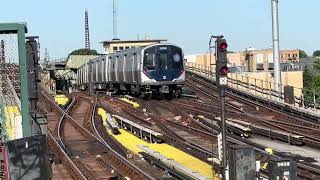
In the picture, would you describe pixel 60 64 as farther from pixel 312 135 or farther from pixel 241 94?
pixel 312 135

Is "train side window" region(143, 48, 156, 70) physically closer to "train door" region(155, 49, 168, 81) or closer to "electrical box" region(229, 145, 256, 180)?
"train door" region(155, 49, 168, 81)

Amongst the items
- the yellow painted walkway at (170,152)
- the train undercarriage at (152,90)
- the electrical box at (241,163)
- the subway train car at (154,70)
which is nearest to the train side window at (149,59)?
the subway train car at (154,70)

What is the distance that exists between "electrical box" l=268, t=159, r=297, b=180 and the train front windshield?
23.1 meters

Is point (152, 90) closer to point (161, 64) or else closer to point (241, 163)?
point (161, 64)

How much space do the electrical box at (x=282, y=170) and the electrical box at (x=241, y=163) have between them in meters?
0.90

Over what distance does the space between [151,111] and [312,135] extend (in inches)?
414

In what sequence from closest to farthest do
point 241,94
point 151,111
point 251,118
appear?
point 251,118 < point 151,111 < point 241,94

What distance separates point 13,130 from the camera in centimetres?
1546

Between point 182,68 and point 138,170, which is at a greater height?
point 182,68

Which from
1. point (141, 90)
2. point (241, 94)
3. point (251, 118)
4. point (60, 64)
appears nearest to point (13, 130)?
point (251, 118)

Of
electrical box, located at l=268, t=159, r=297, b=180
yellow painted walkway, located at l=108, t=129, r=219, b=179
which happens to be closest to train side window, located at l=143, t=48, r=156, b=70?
yellow painted walkway, located at l=108, t=129, r=219, b=179

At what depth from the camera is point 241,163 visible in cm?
952

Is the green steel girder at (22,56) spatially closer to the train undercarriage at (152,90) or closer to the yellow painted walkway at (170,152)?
the yellow painted walkway at (170,152)

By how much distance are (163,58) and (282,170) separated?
77.1 ft
